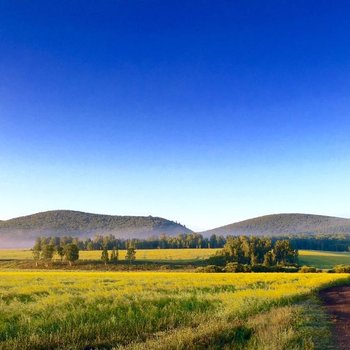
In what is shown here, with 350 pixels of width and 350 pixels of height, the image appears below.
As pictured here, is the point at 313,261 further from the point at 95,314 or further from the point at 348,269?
the point at 95,314

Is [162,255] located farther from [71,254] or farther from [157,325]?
[157,325]

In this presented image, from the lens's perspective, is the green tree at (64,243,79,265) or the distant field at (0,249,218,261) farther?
the distant field at (0,249,218,261)

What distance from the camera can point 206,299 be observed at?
23.2m

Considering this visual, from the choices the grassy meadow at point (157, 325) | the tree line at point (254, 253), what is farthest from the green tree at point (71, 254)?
the grassy meadow at point (157, 325)

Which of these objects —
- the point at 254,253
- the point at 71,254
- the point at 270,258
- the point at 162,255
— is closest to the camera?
the point at 270,258

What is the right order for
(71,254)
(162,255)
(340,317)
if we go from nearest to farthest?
(340,317) < (71,254) < (162,255)

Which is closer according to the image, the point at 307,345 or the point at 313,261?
the point at 307,345

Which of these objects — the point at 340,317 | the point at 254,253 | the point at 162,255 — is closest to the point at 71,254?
the point at 162,255

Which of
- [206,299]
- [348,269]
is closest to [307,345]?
[206,299]

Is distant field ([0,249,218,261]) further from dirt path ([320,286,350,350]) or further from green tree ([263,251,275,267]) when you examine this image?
dirt path ([320,286,350,350])

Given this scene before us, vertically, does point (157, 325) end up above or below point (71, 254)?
above

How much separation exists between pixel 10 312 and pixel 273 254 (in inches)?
3765

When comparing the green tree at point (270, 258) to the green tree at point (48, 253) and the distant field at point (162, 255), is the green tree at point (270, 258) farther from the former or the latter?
the green tree at point (48, 253)

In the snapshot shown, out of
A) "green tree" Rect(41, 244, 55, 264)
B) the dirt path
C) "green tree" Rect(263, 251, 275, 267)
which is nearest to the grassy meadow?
the dirt path
